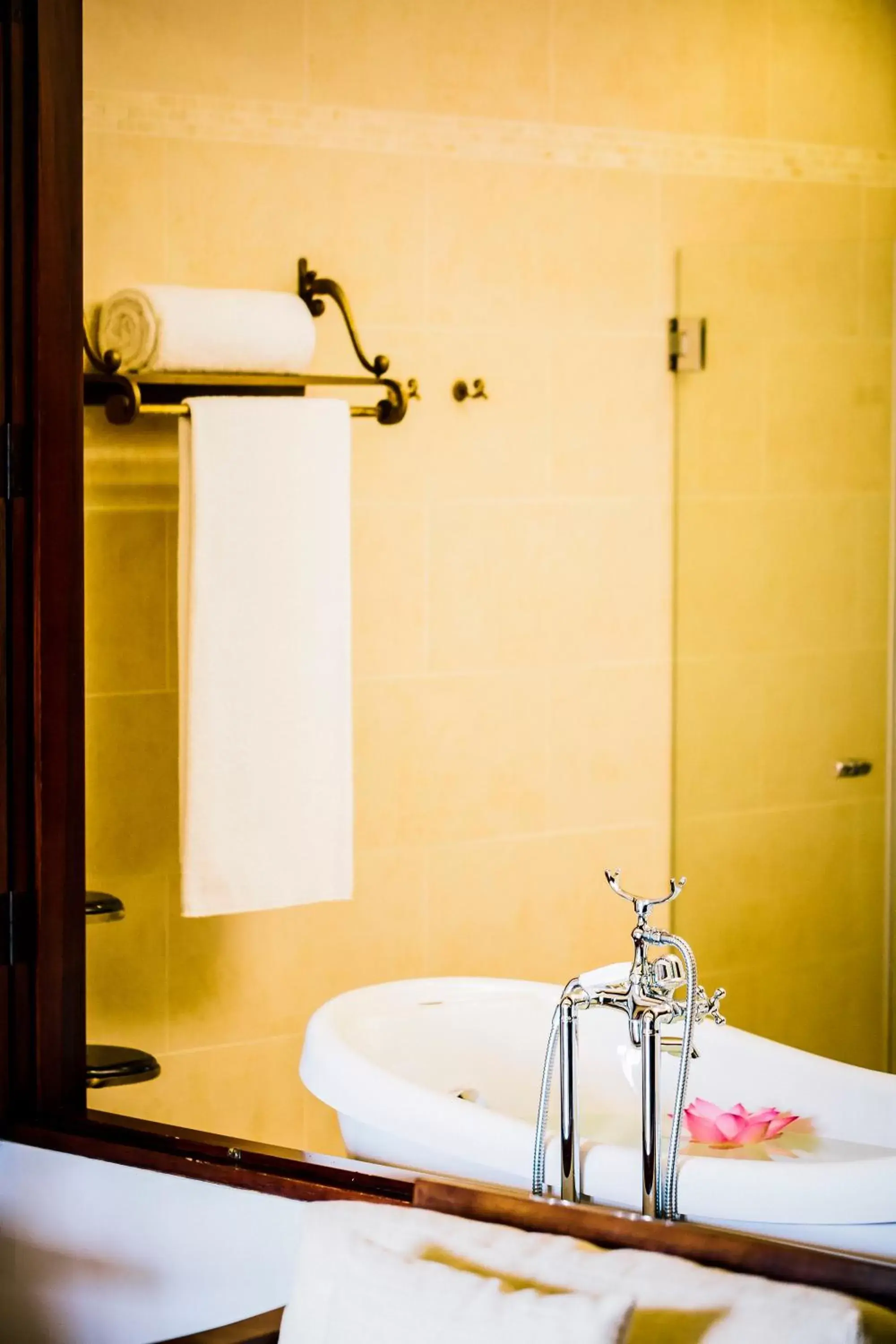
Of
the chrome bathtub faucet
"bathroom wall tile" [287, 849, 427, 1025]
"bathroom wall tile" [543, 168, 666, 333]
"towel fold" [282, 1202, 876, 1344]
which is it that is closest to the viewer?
Answer: "towel fold" [282, 1202, 876, 1344]

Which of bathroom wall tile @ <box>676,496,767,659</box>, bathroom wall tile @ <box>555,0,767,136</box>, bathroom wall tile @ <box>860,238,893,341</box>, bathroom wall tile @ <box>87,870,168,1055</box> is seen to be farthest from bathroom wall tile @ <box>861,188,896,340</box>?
bathroom wall tile @ <box>87,870,168,1055</box>

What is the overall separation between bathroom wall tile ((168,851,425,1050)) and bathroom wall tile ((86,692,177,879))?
9cm

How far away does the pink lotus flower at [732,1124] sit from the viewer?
1.56m

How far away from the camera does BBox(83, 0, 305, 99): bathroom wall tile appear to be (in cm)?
222

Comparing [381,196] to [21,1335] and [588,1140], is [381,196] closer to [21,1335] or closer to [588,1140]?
[588,1140]

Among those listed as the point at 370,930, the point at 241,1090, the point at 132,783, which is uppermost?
the point at 132,783

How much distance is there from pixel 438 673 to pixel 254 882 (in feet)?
1.60

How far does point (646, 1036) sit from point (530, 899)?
1.06m

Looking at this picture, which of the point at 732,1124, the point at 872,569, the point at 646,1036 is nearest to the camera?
the point at 646,1036

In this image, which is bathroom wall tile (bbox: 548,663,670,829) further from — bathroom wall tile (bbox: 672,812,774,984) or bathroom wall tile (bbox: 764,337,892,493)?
bathroom wall tile (bbox: 764,337,892,493)

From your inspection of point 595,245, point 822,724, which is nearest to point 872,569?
point 822,724

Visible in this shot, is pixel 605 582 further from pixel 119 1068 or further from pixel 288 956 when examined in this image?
pixel 119 1068

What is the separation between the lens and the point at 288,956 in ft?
7.81

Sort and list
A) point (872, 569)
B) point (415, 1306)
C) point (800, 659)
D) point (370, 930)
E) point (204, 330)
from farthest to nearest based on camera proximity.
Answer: point (370, 930) → point (204, 330) → point (800, 659) → point (872, 569) → point (415, 1306)
